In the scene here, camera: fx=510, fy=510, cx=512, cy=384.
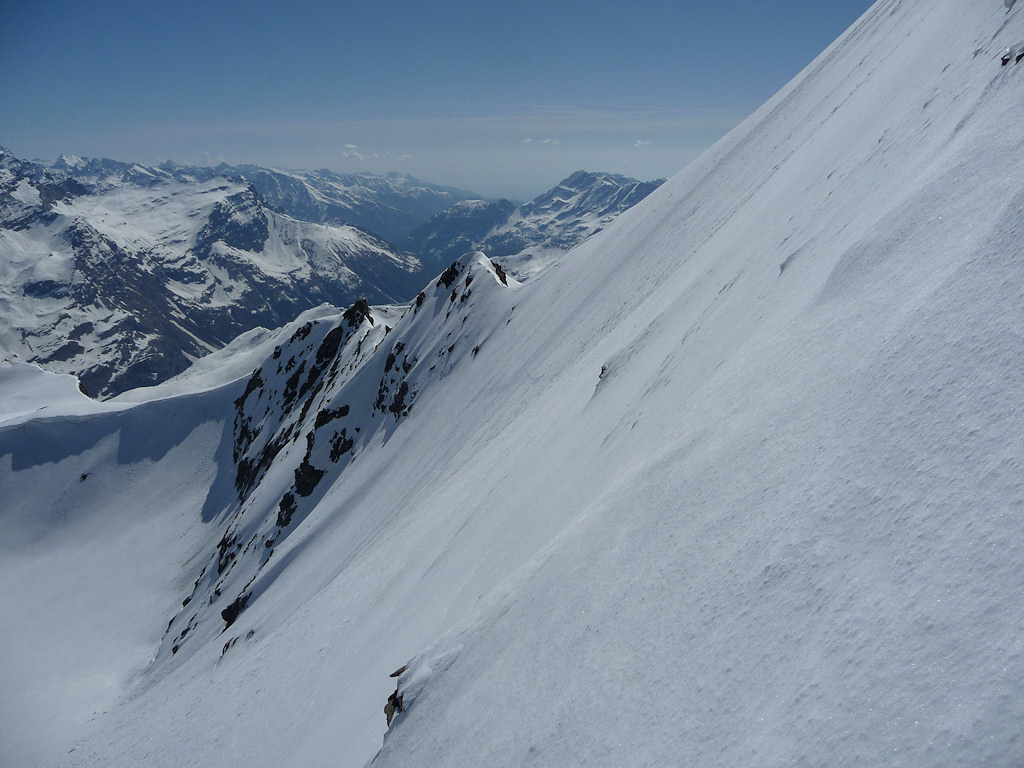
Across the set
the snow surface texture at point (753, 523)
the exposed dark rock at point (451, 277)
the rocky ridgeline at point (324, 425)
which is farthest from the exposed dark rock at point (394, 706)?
the exposed dark rock at point (451, 277)

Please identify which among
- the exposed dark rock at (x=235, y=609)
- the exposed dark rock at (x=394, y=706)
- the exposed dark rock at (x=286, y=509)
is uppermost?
the exposed dark rock at (x=394, y=706)

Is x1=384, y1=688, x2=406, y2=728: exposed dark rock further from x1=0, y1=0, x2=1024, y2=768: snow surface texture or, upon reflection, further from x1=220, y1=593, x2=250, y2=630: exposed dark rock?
x1=220, y1=593, x2=250, y2=630: exposed dark rock

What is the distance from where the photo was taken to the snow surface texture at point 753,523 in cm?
492

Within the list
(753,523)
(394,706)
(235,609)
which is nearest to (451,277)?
(235,609)

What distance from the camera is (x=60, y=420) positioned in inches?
3337

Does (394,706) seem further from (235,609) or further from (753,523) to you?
(235,609)

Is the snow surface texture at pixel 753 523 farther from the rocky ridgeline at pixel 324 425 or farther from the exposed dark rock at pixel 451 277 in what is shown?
the exposed dark rock at pixel 451 277

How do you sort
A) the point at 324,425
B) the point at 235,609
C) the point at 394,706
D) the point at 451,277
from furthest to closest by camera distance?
the point at 451,277
the point at 324,425
the point at 235,609
the point at 394,706

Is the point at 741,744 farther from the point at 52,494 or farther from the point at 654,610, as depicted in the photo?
the point at 52,494

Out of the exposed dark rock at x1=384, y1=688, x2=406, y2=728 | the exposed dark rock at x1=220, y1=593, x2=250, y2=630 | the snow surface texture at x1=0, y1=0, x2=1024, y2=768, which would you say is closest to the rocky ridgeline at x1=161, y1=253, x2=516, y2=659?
the exposed dark rock at x1=220, y1=593, x2=250, y2=630

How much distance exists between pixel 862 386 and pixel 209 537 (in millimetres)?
80579

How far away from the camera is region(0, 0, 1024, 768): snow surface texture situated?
194 inches

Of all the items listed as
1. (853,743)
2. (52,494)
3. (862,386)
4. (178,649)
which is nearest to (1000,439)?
(862,386)

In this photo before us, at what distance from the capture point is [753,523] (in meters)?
7.11
